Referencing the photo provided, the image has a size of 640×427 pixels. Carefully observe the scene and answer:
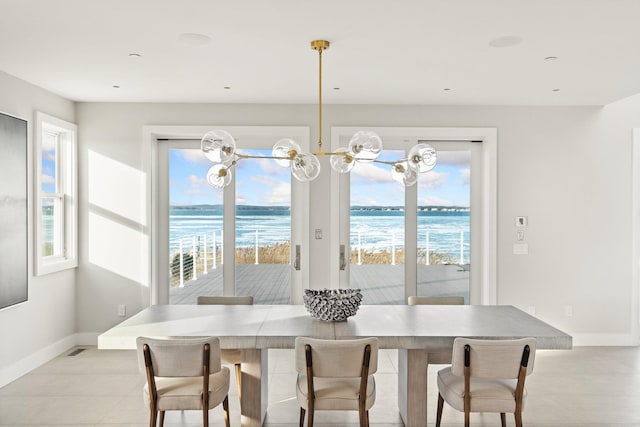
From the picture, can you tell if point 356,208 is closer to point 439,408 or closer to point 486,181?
point 486,181

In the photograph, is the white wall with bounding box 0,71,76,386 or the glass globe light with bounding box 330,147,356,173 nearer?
the glass globe light with bounding box 330,147,356,173

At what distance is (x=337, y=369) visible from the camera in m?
2.48

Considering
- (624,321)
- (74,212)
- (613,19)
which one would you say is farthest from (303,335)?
(624,321)

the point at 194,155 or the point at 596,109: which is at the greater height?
the point at 596,109

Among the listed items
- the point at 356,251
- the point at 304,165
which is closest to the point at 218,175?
the point at 304,165

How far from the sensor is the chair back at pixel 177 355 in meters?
2.45

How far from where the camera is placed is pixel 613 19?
274 cm

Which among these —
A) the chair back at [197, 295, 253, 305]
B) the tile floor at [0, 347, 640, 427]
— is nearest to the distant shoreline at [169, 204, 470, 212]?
the tile floor at [0, 347, 640, 427]

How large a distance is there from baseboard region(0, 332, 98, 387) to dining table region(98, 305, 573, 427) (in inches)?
62.3

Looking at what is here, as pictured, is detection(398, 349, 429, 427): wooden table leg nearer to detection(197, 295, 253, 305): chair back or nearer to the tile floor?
the tile floor

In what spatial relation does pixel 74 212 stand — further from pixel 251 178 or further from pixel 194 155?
pixel 251 178

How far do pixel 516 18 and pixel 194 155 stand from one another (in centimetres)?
357

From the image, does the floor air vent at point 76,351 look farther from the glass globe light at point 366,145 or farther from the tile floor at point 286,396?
the glass globe light at point 366,145

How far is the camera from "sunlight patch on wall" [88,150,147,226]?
503cm
